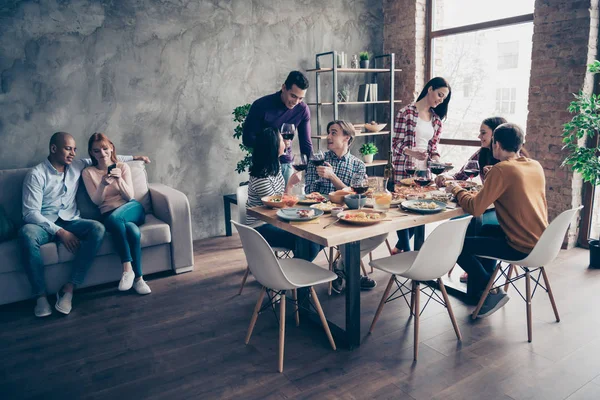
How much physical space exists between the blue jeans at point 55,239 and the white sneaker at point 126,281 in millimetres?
239

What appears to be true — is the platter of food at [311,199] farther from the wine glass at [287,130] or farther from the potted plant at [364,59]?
the potted plant at [364,59]

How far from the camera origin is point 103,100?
403 centimetres

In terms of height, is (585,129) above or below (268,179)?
above

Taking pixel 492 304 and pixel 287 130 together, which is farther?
pixel 287 130

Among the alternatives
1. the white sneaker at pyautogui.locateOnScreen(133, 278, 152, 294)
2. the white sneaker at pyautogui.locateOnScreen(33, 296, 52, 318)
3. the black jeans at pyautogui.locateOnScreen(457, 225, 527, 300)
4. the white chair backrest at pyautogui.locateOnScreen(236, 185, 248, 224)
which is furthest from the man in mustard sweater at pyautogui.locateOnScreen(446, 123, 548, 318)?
the white sneaker at pyautogui.locateOnScreen(33, 296, 52, 318)

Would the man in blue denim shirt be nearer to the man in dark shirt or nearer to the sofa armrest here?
the sofa armrest

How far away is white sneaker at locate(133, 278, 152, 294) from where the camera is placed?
328 centimetres

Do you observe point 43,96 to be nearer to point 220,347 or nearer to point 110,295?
point 110,295

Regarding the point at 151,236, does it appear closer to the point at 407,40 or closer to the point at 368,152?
the point at 368,152

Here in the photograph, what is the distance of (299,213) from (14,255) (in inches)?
77.2

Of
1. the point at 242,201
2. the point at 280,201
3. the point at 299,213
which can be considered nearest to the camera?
the point at 299,213

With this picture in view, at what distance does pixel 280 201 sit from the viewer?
2652mm

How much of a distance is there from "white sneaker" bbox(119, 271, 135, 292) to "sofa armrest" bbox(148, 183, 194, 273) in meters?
0.42

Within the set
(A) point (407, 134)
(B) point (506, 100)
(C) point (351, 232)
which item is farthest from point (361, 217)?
(B) point (506, 100)
